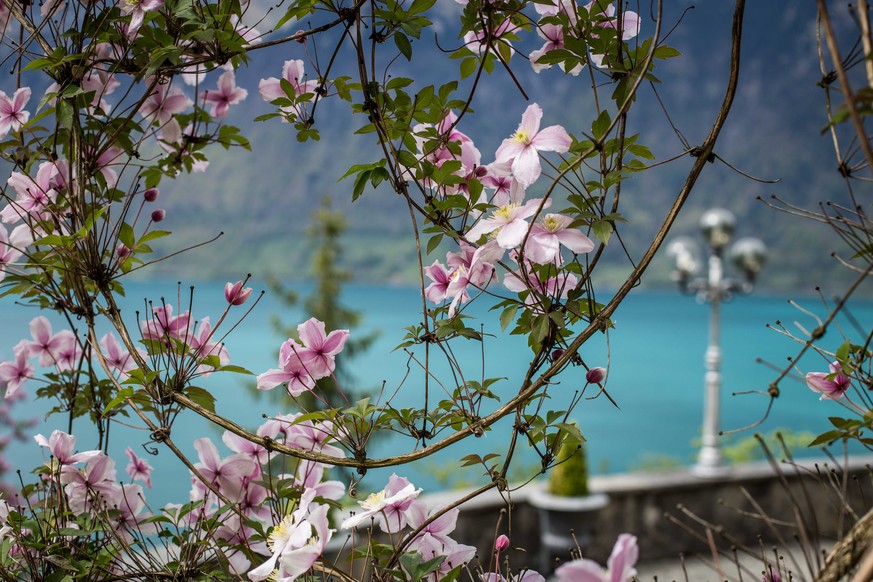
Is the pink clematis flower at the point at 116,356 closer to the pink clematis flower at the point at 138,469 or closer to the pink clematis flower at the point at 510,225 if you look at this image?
the pink clematis flower at the point at 138,469

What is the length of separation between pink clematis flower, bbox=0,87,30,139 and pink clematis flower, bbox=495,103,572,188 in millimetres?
728

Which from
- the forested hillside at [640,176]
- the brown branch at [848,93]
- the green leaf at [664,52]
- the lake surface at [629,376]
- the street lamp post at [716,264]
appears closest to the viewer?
the brown branch at [848,93]

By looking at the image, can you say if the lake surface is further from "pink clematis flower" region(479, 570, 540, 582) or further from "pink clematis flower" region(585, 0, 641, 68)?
"pink clematis flower" region(585, 0, 641, 68)

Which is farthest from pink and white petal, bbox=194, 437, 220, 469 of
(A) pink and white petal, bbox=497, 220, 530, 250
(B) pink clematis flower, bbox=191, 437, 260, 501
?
(A) pink and white petal, bbox=497, 220, 530, 250

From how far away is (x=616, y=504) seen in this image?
3.88 m

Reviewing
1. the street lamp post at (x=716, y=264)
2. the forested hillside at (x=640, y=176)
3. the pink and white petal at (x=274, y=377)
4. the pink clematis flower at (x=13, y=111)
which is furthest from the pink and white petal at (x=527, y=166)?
the forested hillside at (x=640, y=176)

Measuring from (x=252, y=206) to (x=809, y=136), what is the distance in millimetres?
27919

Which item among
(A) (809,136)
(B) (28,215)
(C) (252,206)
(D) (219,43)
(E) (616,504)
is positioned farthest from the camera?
(C) (252,206)

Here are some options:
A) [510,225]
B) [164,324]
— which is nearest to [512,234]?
[510,225]

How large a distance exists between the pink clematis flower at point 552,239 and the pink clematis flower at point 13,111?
0.78m

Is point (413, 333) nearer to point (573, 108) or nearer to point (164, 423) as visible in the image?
point (164, 423)

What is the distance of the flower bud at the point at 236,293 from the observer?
3.11 ft

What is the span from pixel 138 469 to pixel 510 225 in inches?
31.3

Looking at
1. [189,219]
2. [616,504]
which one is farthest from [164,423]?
[189,219]
